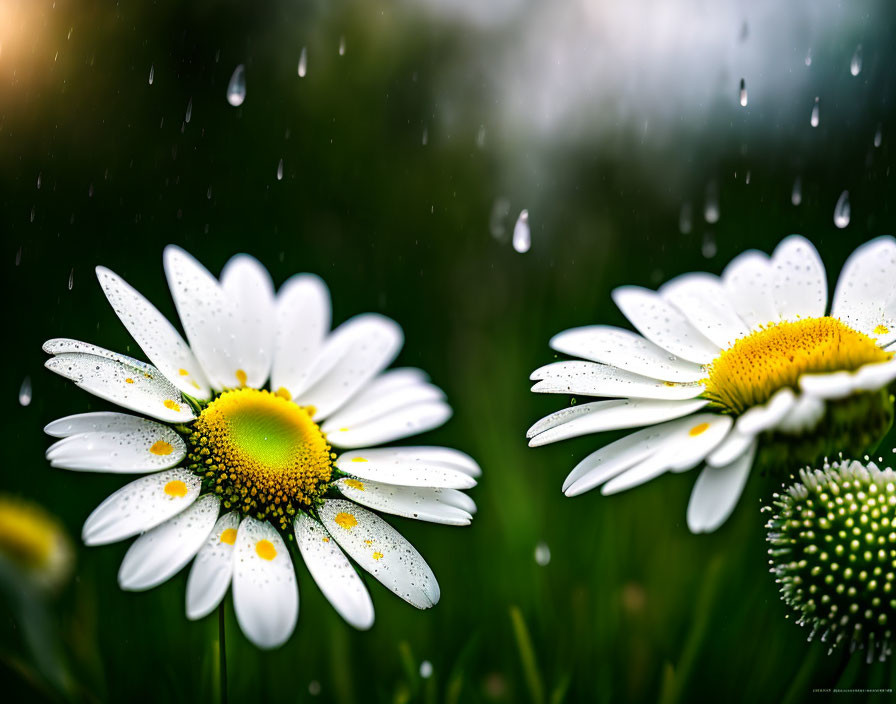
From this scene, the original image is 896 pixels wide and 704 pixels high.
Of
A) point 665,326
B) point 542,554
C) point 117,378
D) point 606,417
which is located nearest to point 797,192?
point 542,554

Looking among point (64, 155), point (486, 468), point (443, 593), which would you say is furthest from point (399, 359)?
point (64, 155)

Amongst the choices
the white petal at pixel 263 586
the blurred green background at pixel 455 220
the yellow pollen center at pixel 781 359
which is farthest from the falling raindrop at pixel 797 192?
the white petal at pixel 263 586

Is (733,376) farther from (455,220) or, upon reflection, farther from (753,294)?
(455,220)

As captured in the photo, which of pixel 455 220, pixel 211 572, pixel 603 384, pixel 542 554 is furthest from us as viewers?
pixel 455 220

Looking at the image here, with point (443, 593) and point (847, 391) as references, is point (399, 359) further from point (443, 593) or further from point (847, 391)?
point (847, 391)

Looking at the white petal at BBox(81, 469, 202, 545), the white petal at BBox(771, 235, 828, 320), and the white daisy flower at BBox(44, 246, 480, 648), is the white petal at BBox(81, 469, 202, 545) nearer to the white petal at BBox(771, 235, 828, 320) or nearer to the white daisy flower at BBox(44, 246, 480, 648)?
the white daisy flower at BBox(44, 246, 480, 648)
